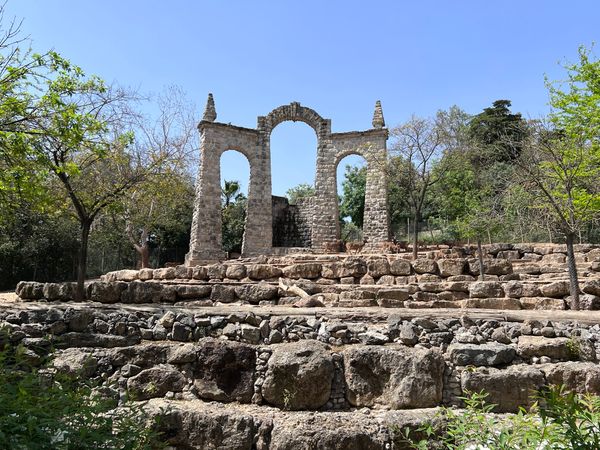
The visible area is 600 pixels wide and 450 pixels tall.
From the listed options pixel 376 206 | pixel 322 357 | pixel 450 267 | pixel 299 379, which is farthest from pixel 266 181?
pixel 299 379

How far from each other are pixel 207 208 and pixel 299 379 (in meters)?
14.3

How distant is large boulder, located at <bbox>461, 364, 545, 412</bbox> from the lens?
18.5 feet

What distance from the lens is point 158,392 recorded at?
6230 mm

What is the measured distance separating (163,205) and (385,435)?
20.4 meters

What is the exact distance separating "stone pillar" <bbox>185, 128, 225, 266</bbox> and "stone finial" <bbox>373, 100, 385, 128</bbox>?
6.99 metres

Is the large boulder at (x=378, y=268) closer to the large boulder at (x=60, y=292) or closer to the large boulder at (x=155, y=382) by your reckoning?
the large boulder at (x=155, y=382)

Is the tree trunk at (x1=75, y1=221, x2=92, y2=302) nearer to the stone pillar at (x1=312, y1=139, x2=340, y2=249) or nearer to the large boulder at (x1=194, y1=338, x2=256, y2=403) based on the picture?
the large boulder at (x1=194, y1=338, x2=256, y2=403)

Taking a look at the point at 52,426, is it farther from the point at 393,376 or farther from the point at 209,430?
the point at 393,376

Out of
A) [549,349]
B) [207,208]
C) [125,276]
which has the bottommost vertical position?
[549,349]

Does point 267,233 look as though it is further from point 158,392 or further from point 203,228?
point 158,392

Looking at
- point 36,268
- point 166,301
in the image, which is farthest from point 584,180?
point 36,268

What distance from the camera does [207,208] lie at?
1947 cm

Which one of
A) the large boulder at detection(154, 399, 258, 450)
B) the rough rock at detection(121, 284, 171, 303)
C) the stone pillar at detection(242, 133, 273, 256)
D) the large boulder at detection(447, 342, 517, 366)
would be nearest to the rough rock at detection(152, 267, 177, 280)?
the rough rock at detection(121, 284, 171, 303)

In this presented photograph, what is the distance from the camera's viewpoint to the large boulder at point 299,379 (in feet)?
19.6
